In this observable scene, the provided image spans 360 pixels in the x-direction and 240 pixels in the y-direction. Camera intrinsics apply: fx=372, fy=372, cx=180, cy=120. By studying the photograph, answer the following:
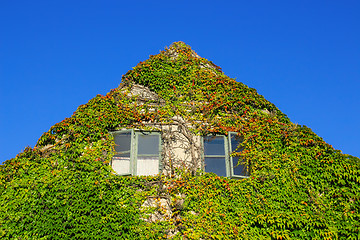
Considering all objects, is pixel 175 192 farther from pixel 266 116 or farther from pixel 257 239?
pixel 266 116

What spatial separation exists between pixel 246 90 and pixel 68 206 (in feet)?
22.0

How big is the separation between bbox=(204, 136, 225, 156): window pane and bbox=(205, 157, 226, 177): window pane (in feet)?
0.67

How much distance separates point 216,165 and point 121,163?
2.86 m

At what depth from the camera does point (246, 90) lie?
12562 millimetres

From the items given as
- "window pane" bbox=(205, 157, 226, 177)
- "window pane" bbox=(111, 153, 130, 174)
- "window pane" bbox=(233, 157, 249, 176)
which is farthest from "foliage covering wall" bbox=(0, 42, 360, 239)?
"window pane" bbox=(205, 157, 226, 177)

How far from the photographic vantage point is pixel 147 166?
1106cm

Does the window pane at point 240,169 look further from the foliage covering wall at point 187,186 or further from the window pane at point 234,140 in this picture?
the window pane at point 234,140

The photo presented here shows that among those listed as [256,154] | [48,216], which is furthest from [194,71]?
[48,216]

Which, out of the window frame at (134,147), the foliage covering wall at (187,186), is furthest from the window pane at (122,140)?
the foliage covering wall at (187,186)

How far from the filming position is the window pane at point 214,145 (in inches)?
450

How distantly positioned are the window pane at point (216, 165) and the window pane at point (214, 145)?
206mm

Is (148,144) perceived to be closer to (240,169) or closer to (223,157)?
(223,157)

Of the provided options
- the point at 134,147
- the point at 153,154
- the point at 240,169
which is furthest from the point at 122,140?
the point at 240,169

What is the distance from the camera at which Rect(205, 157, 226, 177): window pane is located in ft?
36.4
